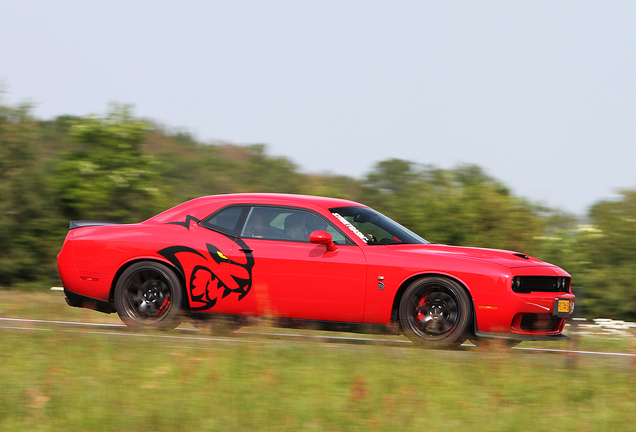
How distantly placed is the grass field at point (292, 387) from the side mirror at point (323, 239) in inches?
45.2

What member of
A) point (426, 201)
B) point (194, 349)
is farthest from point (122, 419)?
point (426, 201)

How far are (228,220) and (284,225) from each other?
605 mm

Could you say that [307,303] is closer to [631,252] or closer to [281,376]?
[281,376]

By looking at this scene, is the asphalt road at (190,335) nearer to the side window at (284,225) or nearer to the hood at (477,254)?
the hood at (477,254)

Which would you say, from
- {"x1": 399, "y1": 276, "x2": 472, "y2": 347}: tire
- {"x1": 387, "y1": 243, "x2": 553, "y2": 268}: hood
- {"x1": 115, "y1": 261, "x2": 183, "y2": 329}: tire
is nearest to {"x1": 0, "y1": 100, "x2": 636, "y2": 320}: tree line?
{"x1": 387, "y1": 243, "x2": 553, "y2": 268}: hood

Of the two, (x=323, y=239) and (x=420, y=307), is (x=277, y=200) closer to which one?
(x=323, y=239)

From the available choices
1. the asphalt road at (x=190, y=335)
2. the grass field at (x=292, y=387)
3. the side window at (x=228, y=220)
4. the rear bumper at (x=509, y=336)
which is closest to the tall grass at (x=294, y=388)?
the grass field at (x=292, y=387)

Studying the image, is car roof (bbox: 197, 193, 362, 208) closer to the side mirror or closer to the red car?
the red car

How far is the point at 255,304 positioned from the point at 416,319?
1.59 metres

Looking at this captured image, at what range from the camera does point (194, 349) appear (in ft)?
20.2

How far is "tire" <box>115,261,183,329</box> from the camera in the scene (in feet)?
25.2

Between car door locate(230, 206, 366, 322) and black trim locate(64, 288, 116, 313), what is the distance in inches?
59.5

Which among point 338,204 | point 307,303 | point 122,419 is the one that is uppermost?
point 338,204

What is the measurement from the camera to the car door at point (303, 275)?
7234 mm
